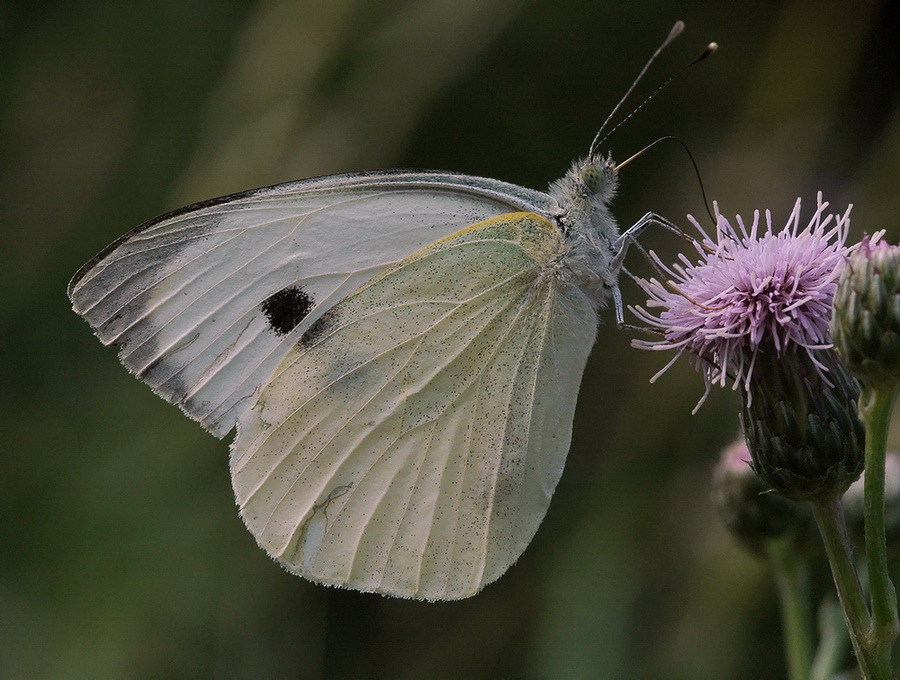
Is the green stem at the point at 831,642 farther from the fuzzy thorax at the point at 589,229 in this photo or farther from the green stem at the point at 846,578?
the fuzzy thorax at the point at 589,229

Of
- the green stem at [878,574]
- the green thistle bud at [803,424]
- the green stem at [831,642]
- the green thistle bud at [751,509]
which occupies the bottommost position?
the green stem at [878,574]

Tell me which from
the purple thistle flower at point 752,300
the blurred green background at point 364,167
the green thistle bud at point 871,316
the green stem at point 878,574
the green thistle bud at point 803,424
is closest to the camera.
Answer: the green stem at point 878,574

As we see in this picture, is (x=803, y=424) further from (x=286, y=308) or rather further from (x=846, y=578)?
(x=286, y=308)

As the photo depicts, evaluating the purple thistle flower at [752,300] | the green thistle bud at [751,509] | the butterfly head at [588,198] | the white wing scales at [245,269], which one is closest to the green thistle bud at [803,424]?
the purple thistle flower at [752,300]

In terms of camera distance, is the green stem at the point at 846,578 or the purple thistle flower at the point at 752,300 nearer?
the green stem at the point at 846,578

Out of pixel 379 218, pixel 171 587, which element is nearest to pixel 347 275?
pixel 379 218

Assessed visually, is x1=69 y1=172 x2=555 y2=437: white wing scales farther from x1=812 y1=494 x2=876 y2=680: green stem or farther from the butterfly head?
x1=812 y1=494 x2=876 y2=680: green stem

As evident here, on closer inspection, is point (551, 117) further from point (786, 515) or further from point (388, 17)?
point (786, 515)
